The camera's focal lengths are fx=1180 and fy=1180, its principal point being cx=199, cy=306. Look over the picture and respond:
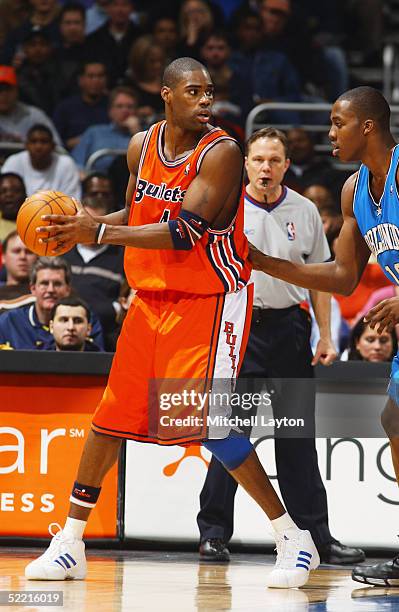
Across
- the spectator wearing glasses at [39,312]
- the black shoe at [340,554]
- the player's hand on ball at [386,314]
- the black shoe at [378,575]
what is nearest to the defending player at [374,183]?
the black shoe at [378,575]

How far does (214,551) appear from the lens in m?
5.84

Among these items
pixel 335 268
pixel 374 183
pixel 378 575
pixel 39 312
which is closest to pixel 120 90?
pixel 39 312

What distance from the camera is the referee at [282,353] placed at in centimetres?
589

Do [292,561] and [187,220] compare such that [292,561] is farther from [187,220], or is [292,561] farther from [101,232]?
[101,232]

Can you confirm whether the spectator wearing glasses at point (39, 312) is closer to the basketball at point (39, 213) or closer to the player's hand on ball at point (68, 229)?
the basketball at point (39, 213)

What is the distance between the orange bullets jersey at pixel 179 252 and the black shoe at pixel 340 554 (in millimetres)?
1601

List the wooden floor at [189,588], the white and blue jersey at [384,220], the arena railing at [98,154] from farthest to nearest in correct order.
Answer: the arena railing at [98,154]
the white and blue jersey at [384,220]
the wooden floor at [189,588]

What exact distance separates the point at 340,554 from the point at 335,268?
5.05 feet

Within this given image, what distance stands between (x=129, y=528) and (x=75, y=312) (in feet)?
4.17

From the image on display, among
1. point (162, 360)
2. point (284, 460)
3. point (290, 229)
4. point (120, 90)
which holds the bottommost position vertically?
point (284, 460)

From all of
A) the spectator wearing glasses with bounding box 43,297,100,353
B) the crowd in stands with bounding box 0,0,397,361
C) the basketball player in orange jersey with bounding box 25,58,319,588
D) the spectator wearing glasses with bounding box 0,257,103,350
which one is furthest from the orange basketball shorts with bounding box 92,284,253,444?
the crowd in stands with bounding box 0,0,397,361

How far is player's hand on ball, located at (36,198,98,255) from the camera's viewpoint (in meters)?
4.61

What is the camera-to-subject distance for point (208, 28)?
39.0ft

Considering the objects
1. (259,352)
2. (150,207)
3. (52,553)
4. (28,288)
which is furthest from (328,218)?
(52,553)
